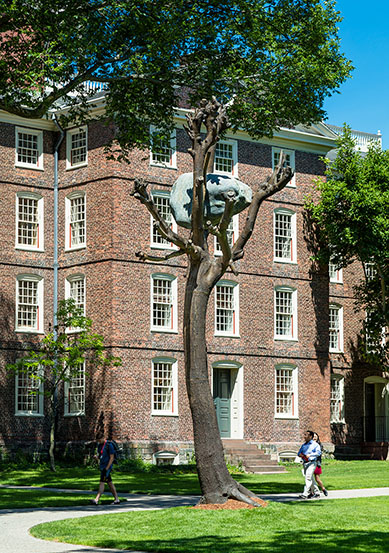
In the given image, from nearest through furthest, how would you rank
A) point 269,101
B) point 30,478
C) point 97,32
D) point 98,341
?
1. point 97,32
2. point 269,101
3. point 30,478
4. point 98,341

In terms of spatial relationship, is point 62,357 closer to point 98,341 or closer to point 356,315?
point 98,341

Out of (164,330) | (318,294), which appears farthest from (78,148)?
(318,294)

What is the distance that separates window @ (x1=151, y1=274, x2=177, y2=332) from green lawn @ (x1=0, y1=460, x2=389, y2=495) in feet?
20.0

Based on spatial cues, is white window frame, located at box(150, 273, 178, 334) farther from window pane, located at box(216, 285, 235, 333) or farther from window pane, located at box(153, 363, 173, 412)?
window pane, located at box(216, 285, 235, 333)

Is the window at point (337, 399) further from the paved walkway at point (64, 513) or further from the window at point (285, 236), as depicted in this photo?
the paved walkway at point (64, 513)

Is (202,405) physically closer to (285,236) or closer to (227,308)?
(227,308)

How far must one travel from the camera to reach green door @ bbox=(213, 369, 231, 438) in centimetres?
4091

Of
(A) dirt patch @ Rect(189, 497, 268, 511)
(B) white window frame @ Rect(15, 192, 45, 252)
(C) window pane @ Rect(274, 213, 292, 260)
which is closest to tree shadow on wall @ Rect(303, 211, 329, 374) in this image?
(C) window pane @ Rect(274, 213, 292, 260)

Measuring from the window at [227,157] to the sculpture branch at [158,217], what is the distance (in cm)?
2098

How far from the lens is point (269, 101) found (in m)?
25.6

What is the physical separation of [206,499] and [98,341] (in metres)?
17.1

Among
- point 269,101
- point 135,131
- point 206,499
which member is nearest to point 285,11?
point 269,101

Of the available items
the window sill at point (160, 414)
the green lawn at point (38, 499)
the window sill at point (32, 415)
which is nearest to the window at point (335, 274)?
the window sill at point (160, 414)

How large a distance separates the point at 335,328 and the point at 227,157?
9457 millimetres
